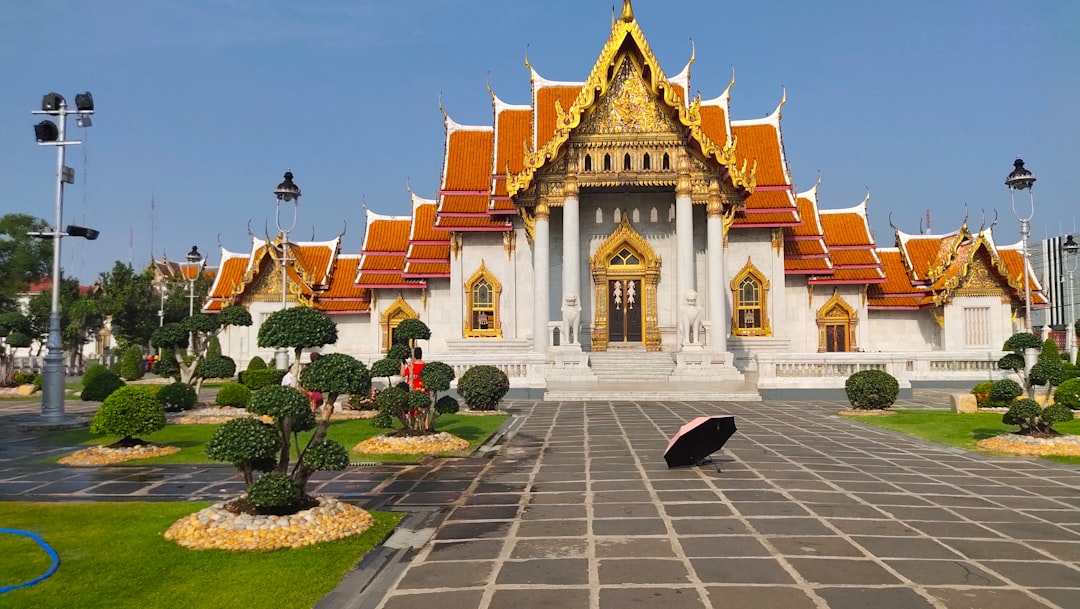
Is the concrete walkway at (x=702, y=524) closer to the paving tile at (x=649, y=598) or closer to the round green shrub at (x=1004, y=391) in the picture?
the paving tile at (x=649, y=598)

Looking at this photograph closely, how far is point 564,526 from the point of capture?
6590mm

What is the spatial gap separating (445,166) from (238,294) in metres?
10.8

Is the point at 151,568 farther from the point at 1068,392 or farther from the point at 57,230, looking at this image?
the point at 1068,392

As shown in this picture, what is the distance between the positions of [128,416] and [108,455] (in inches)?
27.0

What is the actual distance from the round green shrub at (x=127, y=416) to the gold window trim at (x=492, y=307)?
16490mm

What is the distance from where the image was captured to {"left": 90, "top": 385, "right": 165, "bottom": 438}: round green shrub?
415 inches

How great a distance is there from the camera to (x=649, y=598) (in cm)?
474

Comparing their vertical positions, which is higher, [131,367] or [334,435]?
[131,367]

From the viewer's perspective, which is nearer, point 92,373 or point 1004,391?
point 1004,391

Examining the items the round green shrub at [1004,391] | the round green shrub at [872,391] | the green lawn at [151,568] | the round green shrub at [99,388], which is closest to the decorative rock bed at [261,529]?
the green lawn at [151,568]

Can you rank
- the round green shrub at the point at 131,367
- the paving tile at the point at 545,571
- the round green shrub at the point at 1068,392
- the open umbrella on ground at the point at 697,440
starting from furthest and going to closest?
the round green shrub at the point at 131,367 < the round green shrub at the point at 1068,392 < the open umbrella on ground at the point at 697,440 < the paving tile at the point at 545,571

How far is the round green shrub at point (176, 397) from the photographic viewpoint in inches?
607

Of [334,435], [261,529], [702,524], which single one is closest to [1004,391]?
[702,524]

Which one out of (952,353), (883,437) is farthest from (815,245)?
(883,437)
